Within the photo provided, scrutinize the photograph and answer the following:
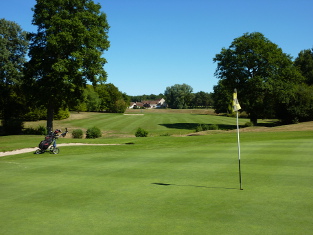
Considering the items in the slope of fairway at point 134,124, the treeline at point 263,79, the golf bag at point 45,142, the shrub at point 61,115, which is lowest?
the slope of fairway at point 134,124

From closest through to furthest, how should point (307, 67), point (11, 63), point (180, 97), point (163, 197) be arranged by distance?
point (163, 197)
point (11, 63)
point (307, 67)
point (180, 97)

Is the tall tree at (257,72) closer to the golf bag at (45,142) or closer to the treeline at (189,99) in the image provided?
the golf bag at (45,142)

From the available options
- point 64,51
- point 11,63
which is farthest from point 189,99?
point 64,51

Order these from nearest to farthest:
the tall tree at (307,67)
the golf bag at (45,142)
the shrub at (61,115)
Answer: the golf bag at (45,142) → the shrub at (61,115) → the tall tree at (307,67)

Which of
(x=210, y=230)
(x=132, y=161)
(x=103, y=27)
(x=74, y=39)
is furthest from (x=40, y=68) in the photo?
(x=210, y=230)

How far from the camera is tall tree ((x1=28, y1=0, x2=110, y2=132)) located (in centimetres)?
3331

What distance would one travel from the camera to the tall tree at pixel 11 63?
41656 millimetres

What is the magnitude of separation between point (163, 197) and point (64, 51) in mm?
30563

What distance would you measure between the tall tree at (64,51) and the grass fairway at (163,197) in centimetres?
2077

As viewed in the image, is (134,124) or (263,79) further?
(134,124)

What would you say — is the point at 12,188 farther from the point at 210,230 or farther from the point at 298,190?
the point at 298,190

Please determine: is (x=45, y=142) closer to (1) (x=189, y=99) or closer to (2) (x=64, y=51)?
(2) (x=64, y=51)

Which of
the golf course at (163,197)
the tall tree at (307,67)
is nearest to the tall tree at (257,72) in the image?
the tall tree at (307,67)

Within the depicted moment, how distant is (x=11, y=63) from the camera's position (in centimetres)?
4184
